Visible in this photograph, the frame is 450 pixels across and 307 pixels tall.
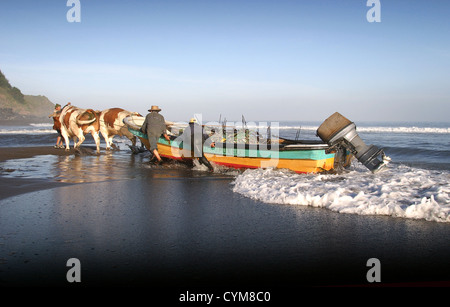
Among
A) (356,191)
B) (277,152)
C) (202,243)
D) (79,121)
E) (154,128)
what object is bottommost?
(202,243)

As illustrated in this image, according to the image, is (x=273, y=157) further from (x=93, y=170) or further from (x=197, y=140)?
(x=93, y=170)

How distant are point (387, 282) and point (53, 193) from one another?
6877mm

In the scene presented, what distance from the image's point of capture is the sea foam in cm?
618

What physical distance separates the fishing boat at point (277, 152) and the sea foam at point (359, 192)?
0.45 meters

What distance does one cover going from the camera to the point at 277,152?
1057 cm

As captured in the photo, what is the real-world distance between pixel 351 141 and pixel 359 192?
2.57 metres

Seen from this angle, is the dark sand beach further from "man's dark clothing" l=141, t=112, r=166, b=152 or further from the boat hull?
"man's dark clothing" l=141, t=112, r=166, b=152

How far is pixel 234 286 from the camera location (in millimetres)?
3643

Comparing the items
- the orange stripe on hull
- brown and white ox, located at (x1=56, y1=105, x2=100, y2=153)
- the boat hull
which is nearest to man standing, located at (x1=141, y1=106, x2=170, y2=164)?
the orange stripe on hull

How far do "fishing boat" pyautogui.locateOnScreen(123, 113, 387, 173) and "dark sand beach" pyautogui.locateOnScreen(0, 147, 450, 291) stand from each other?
10.3ft

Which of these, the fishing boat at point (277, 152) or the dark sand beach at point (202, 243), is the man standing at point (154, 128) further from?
the dark sand beach at point (202, 243)

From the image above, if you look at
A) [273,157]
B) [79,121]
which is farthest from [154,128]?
[273,157]

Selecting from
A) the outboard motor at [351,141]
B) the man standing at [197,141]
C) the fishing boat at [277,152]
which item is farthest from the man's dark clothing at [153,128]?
the outboard motor at [351,141]
